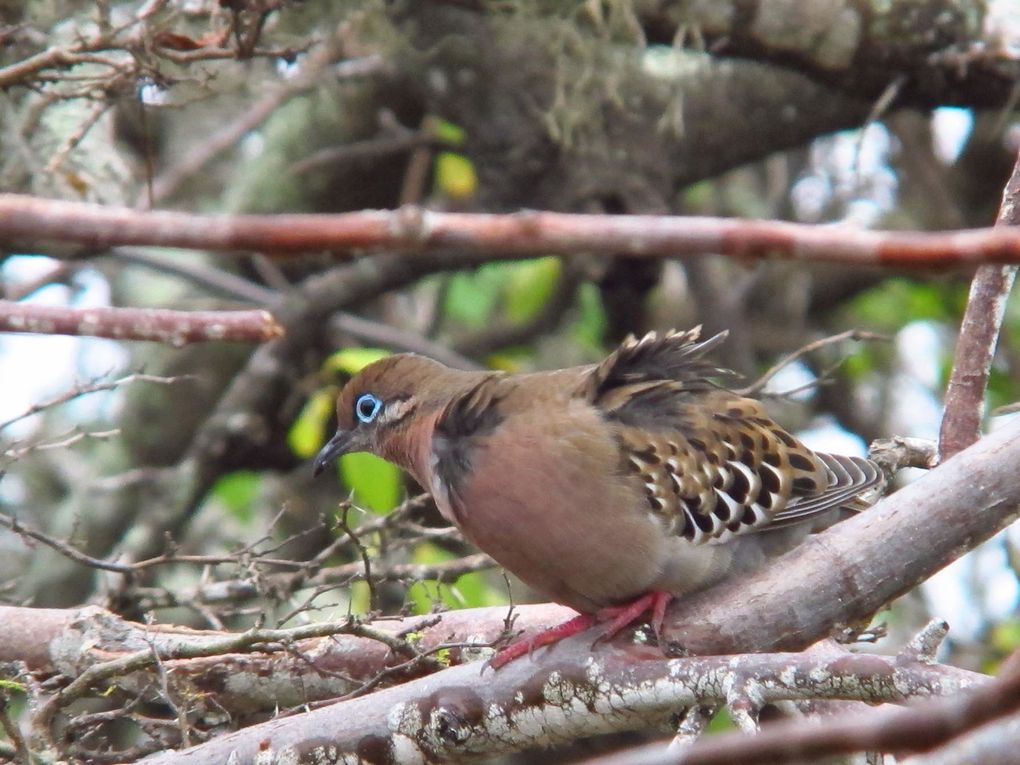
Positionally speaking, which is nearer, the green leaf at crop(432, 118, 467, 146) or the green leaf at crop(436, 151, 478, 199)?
the green leaf at crop(432, 118, 467, 146)

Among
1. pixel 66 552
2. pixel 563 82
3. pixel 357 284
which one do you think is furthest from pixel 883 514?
pixel 357 284

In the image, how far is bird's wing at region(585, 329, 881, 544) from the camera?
137 inches

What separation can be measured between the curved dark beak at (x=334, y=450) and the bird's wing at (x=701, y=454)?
92 cm

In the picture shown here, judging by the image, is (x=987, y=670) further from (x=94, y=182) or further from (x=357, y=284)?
(x=94, y=182)

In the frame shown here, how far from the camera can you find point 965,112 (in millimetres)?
5473

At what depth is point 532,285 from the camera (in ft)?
21.5

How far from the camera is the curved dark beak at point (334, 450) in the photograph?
4203 mm

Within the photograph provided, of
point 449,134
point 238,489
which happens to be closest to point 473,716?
point 238,489

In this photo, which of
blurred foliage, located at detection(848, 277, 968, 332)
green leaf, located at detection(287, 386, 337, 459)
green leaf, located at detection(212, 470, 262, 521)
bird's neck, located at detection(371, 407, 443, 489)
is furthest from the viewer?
blurred foliage, located at detection(848, 277, 968, 332)

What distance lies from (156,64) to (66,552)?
1.29m

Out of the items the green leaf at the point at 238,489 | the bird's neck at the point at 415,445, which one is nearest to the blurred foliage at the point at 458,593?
the bird's neck at the point at 415,445

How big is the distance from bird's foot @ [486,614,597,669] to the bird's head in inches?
31.2

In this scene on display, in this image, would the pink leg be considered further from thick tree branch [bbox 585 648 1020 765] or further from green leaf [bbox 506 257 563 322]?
green leaf [bbox 506 257 563 322]

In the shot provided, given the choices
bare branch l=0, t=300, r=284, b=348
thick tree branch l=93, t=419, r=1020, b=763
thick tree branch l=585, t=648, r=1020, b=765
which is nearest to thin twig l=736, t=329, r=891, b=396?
thick tree branch l=93, t=419, r=1020, b=763
